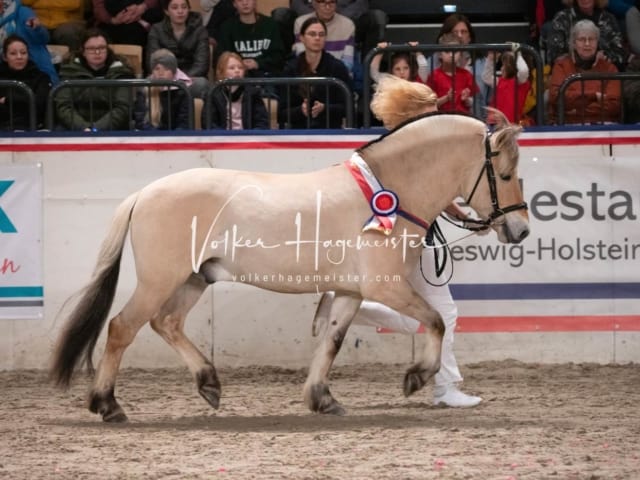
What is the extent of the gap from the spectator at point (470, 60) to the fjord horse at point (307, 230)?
2.31 metres

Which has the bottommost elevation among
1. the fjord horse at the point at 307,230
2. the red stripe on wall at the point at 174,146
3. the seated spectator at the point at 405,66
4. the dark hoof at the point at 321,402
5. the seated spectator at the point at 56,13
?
the dark hoof at the point at 321,402

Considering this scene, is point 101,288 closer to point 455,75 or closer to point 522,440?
point 522,440

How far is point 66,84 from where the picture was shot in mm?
10367

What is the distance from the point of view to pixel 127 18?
12.8m

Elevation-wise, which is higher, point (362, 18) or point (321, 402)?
point (362, 18)

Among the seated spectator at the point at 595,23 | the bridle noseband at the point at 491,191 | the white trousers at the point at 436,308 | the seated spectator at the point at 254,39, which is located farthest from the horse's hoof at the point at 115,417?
the seated spectator at the point at 595,23

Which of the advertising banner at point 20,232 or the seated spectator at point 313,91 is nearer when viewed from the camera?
the advertising banner at point 20,232

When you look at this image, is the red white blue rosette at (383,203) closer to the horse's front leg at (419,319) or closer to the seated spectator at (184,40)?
the horse's front leg at (419,319)

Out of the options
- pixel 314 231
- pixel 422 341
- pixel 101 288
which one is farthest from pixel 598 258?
pixel 101 288

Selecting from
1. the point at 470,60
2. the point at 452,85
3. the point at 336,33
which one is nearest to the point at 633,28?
the point at 470,60

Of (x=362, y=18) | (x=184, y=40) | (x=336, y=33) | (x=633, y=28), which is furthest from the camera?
(x=633, y=28)

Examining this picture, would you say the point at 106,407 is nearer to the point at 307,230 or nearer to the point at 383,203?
the point at 307,230

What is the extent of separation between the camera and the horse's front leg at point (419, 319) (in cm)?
816

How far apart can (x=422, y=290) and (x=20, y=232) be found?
3.40m
